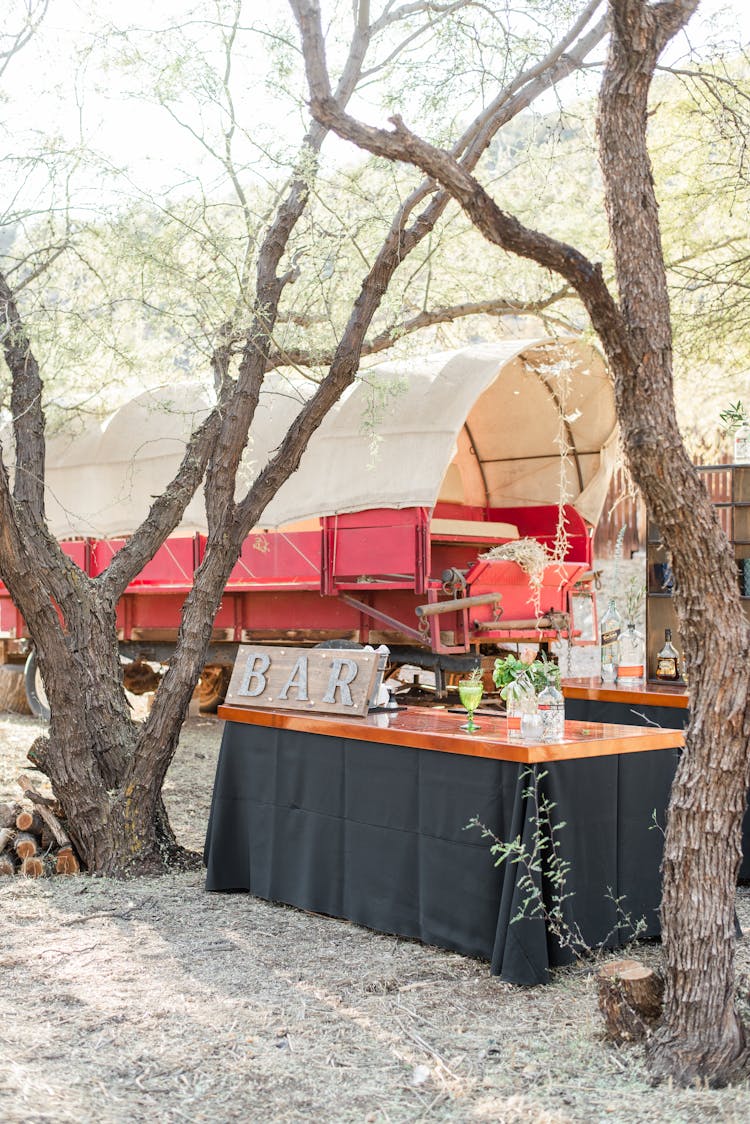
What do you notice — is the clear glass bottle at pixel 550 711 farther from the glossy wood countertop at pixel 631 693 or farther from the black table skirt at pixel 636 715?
the glossy wood countertop at pixel 631 693

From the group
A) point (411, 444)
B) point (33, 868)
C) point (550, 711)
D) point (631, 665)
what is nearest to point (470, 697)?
point (550, 711)

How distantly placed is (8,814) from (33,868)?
1.52 ft

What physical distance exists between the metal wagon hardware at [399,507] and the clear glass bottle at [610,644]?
1773 mm

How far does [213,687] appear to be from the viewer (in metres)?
11.8

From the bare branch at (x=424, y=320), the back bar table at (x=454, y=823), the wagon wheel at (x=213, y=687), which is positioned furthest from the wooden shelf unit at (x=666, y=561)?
the wagon wheel at (x=213, y=687)

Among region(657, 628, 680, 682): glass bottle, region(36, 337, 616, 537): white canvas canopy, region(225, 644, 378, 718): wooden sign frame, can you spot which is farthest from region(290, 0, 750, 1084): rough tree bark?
region(36, 337, 616, 537): white canvas canopy

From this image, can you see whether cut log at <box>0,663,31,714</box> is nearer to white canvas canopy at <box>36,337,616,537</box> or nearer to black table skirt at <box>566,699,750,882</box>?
white canvas canopy at <box>36,337,616,537</box>

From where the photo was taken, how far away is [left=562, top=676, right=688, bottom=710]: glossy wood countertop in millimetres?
5587

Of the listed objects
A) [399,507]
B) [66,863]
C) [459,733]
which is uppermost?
[399,507]

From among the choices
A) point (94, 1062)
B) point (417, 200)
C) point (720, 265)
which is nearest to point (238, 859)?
point (94, 1062)

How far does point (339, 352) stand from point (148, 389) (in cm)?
487

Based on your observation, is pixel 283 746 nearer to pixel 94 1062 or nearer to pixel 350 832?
pixel 350 832

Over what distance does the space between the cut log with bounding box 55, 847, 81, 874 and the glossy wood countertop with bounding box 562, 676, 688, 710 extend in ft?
8.48

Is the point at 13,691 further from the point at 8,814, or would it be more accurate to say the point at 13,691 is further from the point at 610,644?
the point at 610,644
